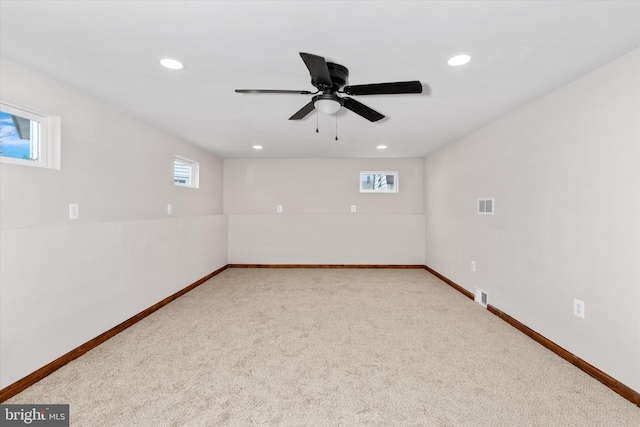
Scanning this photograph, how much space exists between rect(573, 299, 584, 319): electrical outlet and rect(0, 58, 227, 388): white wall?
4.06m

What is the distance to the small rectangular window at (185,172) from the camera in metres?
4.52

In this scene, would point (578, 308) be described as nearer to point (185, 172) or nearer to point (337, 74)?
point (337, 74)

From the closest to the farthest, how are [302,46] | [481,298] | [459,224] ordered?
1. [302,46]
2. [481,298]
3. [459,224]

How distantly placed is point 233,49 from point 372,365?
2.47 m

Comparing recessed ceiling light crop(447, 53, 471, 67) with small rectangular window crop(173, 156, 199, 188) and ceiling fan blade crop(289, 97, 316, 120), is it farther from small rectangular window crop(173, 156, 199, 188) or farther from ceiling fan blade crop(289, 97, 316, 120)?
small rectangular window crop(173, 156, 199, 188)

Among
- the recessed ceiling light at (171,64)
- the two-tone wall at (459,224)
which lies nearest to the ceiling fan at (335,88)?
the recessed ceiling light at (171,64)

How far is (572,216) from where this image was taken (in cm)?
244

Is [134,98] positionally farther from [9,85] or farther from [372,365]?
[372,365]

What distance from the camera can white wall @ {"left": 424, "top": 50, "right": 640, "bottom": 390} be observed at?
200cm

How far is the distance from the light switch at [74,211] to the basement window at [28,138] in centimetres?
34

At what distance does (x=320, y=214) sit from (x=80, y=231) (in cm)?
417

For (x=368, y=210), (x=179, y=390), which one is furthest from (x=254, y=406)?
(x=368, y=210)

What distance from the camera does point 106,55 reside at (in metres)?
2.04

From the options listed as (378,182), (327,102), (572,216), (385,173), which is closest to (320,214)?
(378,182)
